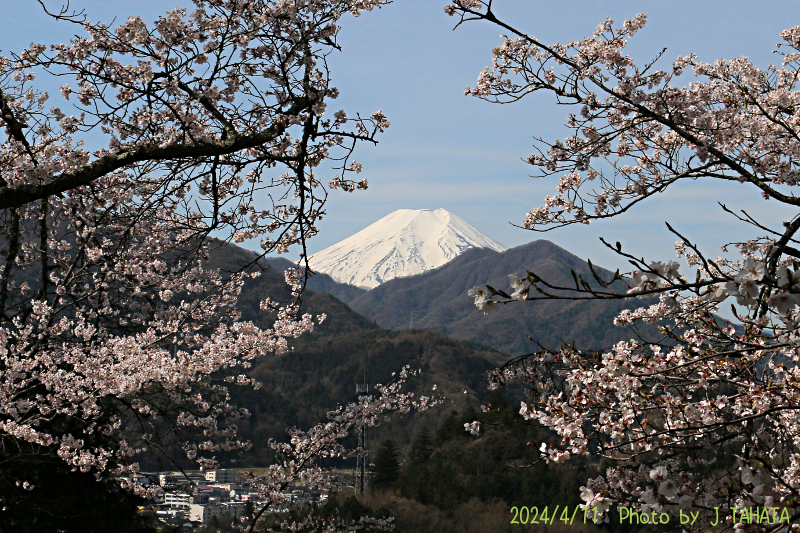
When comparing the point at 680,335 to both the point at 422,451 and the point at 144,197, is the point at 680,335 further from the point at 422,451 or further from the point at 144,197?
the point at 422,451

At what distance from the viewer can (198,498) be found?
139 feet

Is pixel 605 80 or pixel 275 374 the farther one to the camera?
pixel 275 374

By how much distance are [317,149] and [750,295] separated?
12.9ft

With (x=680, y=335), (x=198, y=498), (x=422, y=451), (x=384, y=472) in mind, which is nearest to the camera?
(x=680, y=335)

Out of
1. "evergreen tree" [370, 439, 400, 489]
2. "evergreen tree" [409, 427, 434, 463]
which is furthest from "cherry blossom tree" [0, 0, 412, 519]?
"evergreen tree" [409, 427, 434, 463]

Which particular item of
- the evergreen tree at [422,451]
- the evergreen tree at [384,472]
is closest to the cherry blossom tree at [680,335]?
the evergreen tree at [384,472]

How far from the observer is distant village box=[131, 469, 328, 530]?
785cm

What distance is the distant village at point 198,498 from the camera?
25.8 feet

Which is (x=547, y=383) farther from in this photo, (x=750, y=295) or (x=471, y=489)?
(x=471, y=489)

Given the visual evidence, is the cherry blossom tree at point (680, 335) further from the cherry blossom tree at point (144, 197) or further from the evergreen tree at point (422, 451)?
the evergreen tree at point (422, 451)

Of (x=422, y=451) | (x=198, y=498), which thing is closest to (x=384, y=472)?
(x=422, y=451)

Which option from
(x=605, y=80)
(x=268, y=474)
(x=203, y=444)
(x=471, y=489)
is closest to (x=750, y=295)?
(x=605, y=80)

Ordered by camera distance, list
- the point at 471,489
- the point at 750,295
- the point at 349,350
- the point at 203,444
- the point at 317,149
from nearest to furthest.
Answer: the point at 750,295 → the point at 317,149 → the point at 203,444 → the point at 471,489 → the point at 349,350

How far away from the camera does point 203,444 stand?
9227 millimetres
